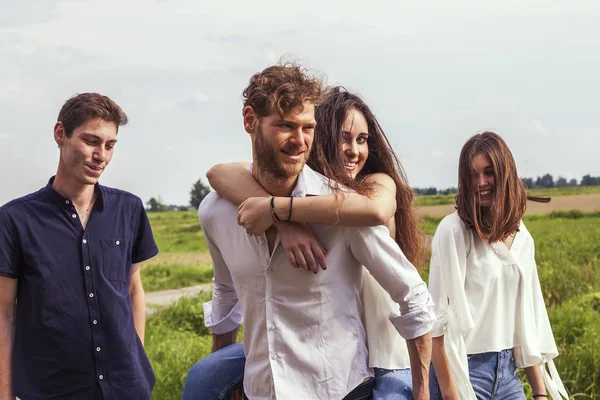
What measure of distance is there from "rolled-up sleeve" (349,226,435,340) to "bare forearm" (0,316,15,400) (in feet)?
5.95

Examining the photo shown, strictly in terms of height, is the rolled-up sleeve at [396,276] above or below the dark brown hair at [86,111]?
below

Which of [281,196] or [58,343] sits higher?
[281,196]

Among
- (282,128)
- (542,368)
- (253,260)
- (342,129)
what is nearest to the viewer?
(282,128)

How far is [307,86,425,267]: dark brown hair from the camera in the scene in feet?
9.14

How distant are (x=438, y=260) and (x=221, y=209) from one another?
121cm

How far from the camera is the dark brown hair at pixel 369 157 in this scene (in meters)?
2.79

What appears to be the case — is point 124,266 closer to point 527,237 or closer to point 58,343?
point 58,343

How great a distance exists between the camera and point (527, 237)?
3799mm

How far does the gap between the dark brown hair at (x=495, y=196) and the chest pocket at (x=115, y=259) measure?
1.51 meters

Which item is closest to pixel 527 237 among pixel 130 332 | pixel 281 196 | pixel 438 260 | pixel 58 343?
pixel 438 260

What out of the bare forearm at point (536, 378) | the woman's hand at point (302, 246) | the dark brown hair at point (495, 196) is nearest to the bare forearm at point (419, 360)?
the woman's hand at point (302, 246)

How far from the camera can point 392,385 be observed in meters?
2.55

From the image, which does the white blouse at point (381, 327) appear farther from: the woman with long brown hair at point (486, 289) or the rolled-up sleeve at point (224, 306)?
the woman with long brown hair at point (486, 289)

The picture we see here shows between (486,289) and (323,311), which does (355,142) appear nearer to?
(323,311)
